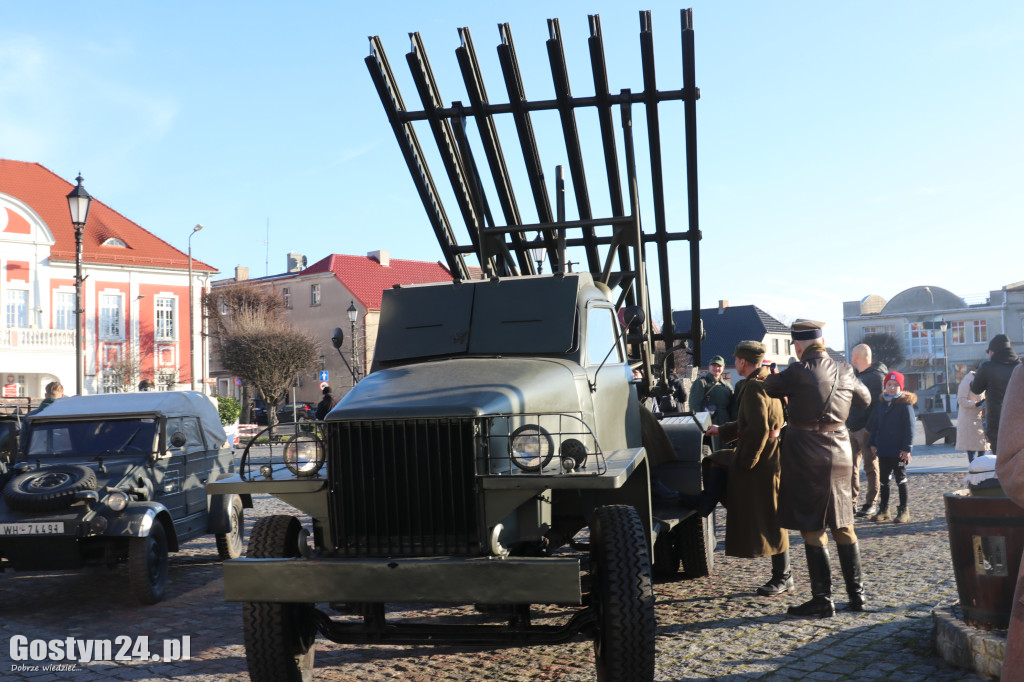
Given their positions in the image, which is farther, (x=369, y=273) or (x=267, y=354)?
(x=369, y=273)

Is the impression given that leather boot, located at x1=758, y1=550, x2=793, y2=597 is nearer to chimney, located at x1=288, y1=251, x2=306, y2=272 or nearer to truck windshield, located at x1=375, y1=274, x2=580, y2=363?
truck windshield, located at x1=375, y1=274, x2=580, y2=363

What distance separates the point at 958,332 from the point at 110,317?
2612 inches

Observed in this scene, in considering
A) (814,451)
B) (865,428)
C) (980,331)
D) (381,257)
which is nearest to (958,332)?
(980,331)

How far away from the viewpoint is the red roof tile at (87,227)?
153 feet

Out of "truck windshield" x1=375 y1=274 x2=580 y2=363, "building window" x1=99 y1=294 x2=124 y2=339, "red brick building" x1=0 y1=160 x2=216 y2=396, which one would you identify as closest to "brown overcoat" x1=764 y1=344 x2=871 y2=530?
"truck windshield" x1=375 y1=274 x2=580 y2=363

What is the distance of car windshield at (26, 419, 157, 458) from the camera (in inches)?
357

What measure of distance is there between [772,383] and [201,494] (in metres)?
5.85

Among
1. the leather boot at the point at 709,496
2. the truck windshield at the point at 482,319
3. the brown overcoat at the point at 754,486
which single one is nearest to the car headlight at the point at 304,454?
the truck windshield at the point at 482,319

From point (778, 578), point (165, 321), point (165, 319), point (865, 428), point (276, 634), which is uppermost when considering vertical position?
point (165, 319)

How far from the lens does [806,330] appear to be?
7.08 meters

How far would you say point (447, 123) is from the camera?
28.1 ft

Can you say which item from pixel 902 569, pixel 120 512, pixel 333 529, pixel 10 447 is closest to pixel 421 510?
pixel 333 529

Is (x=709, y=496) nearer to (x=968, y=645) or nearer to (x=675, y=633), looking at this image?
(x=675, y=633)

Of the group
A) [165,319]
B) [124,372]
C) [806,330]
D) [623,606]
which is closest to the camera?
[623,606]
